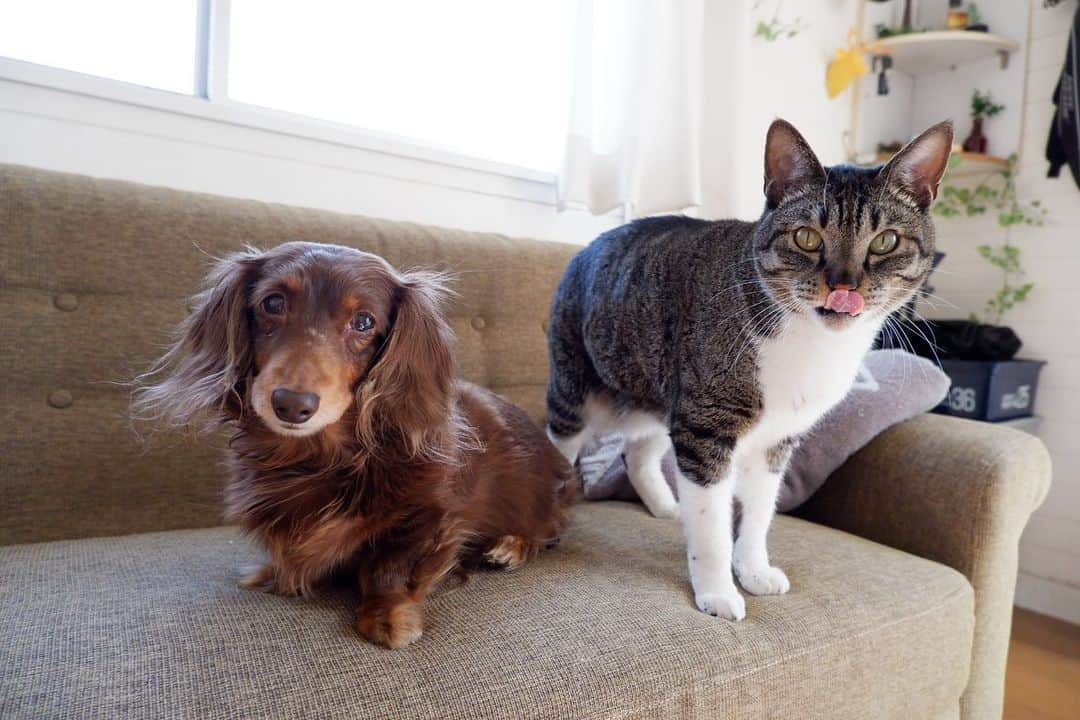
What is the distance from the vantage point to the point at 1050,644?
2.37 meters

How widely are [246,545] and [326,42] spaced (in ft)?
4.71

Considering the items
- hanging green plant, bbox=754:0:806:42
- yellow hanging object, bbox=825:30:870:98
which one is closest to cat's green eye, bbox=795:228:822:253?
hanging green plant, bbox=754:0:806:42

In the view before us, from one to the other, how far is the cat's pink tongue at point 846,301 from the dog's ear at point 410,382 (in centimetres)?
58

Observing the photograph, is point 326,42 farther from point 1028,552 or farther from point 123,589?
point 1028,552

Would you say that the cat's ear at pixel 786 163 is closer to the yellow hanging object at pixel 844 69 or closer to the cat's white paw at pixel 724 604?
the cat's white paw at pixel 724 604

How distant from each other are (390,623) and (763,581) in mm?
612

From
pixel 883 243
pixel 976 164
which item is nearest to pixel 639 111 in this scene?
pixel 883 243

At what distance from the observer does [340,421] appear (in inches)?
36.6

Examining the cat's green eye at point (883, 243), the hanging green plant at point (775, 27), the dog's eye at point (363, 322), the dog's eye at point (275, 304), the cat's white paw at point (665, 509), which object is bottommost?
the cat's white paw at point (665, 509)

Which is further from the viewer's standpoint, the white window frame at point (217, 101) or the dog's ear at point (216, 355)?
the white window frame at point (217, 101)

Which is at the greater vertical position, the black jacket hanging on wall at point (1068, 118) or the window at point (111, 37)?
the black jacket hanging on wall at point (1068, 118)

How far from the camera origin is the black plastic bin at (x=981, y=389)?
2494mm

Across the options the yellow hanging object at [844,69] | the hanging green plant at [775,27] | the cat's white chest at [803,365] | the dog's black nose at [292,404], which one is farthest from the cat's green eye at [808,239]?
the yellow hanging object at [844,69]

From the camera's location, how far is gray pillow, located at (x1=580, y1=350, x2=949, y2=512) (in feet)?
4.87
